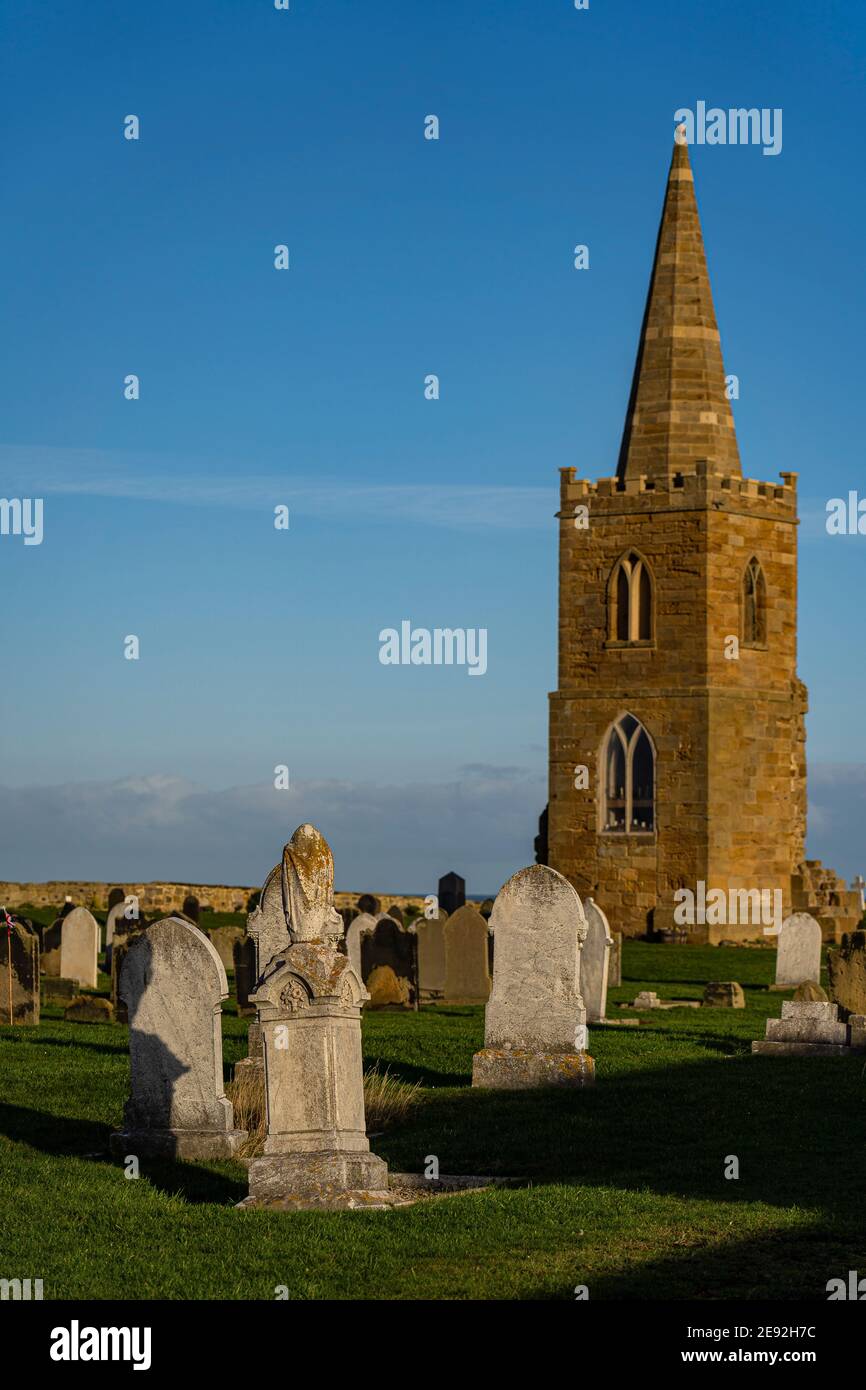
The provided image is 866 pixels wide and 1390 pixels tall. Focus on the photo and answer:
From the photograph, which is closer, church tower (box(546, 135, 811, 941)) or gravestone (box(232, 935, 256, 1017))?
gravestone (box(232, 935, 256, 1017))

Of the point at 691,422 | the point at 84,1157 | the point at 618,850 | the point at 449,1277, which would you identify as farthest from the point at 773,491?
the point at 449,1277

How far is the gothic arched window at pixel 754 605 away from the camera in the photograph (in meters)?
41.4

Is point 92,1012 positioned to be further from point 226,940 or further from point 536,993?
point 536,993

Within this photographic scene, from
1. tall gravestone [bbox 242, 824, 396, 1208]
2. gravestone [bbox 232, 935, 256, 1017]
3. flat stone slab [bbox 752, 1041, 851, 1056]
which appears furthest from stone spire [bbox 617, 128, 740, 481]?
tall gravestone [bbox 242, 824, 396, 1208]

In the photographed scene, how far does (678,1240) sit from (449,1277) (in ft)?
4.87

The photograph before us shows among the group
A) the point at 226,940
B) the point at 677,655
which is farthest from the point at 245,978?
the point at 677,655

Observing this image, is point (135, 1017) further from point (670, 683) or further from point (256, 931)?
point (670, 683)

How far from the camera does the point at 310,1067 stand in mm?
12516

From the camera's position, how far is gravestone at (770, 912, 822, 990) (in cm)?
2703

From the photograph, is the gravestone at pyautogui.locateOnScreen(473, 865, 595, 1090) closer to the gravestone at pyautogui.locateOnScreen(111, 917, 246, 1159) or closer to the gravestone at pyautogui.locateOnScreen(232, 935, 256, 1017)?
the gravestone at pyautogui.locateOnScreen(111, 917, 246, 1159)

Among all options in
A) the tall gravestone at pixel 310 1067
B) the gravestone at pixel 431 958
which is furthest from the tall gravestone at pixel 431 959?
the tall gravestone at pixel 310 1067

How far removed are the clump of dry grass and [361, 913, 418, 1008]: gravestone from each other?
8.85 meters
